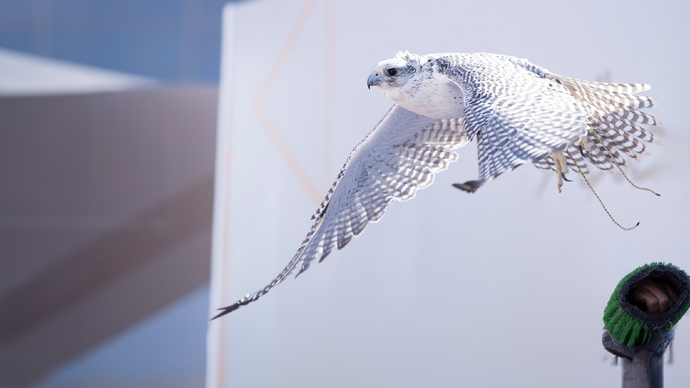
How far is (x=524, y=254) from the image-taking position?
2.06m

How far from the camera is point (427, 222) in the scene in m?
2.36

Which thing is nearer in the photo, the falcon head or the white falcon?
the white falcon

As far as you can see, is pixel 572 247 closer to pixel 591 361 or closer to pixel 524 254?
pixel 524 254

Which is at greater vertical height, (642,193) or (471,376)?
(642,193)

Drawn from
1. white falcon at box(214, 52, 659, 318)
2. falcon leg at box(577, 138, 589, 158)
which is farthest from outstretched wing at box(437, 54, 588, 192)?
falcon leg at box(577, 138, 589, 158)

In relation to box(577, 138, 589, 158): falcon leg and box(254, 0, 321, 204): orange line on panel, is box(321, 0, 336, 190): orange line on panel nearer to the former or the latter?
box(254, 0, 321, 204): orange line on panel

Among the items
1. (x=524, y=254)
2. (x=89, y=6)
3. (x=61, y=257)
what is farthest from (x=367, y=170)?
(x=61, y=257)

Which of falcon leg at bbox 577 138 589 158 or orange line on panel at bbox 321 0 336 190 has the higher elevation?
orange line on panel at bbox 321 0 336 190

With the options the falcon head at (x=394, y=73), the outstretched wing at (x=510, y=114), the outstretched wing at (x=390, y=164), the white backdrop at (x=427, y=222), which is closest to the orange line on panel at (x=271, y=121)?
the white backdrop at (x=427, y=222)

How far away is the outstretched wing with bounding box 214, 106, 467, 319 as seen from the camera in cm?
161

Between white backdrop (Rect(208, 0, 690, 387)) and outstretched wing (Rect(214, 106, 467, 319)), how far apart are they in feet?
1.65

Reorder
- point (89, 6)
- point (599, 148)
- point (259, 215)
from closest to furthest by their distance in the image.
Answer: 1. point (599, 148)
2. point (259, 215)
3. point (89, 6)

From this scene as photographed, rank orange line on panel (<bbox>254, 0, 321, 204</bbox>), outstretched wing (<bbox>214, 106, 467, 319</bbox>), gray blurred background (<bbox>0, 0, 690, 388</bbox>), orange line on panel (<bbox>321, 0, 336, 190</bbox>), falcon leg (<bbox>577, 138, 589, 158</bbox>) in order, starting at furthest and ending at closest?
1. orange line on panel (<bbox>254, 0, 321, 204</bbox>)
2. orange line on panel (<bbox>321, 0, 336, 190</bbox>)
3. gray blurred background (<bbox>0, 0, 690, 388</bbox>)
4. outstretched wing (<bbox>214, 106, 467, 319</bbox>)
5. falcon leg (<bbox>577, 138, 589, 158</bbox>)

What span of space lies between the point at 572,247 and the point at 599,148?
49 cm
